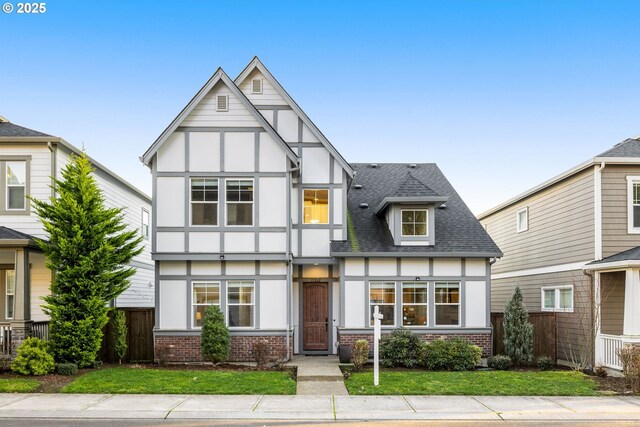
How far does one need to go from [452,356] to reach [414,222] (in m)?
4.70

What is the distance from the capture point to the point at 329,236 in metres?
19.4

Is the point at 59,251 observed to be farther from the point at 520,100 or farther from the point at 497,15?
the point at 520,100

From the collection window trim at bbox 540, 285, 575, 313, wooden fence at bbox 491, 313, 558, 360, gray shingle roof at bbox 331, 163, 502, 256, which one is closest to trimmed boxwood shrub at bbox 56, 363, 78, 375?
gray shingle roof at bbox 331, 163, 502, 256

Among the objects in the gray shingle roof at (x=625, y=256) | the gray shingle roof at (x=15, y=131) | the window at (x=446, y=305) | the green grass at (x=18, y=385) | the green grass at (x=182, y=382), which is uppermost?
the gray shingle roof at (x=15, y=131)

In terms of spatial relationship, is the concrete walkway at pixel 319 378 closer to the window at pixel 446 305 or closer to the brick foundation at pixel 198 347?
the brick foundation at pixel 198 347

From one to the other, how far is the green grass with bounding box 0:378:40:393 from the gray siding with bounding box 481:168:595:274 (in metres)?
15.6

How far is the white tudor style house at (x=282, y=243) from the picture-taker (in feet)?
59.1

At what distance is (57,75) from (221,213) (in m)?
9.23

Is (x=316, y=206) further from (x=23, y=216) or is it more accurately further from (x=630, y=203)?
(x=630, y=203)

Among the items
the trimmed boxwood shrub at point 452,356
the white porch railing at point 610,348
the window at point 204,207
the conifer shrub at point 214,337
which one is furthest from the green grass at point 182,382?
the white porch railing at point 610,348

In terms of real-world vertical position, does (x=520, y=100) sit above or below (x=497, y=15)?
below

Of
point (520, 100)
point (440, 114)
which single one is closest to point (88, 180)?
point (440, 114)

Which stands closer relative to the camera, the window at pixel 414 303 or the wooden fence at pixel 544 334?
the wooden fence at pixel 544 334

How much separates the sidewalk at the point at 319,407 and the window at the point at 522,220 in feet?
34.9
